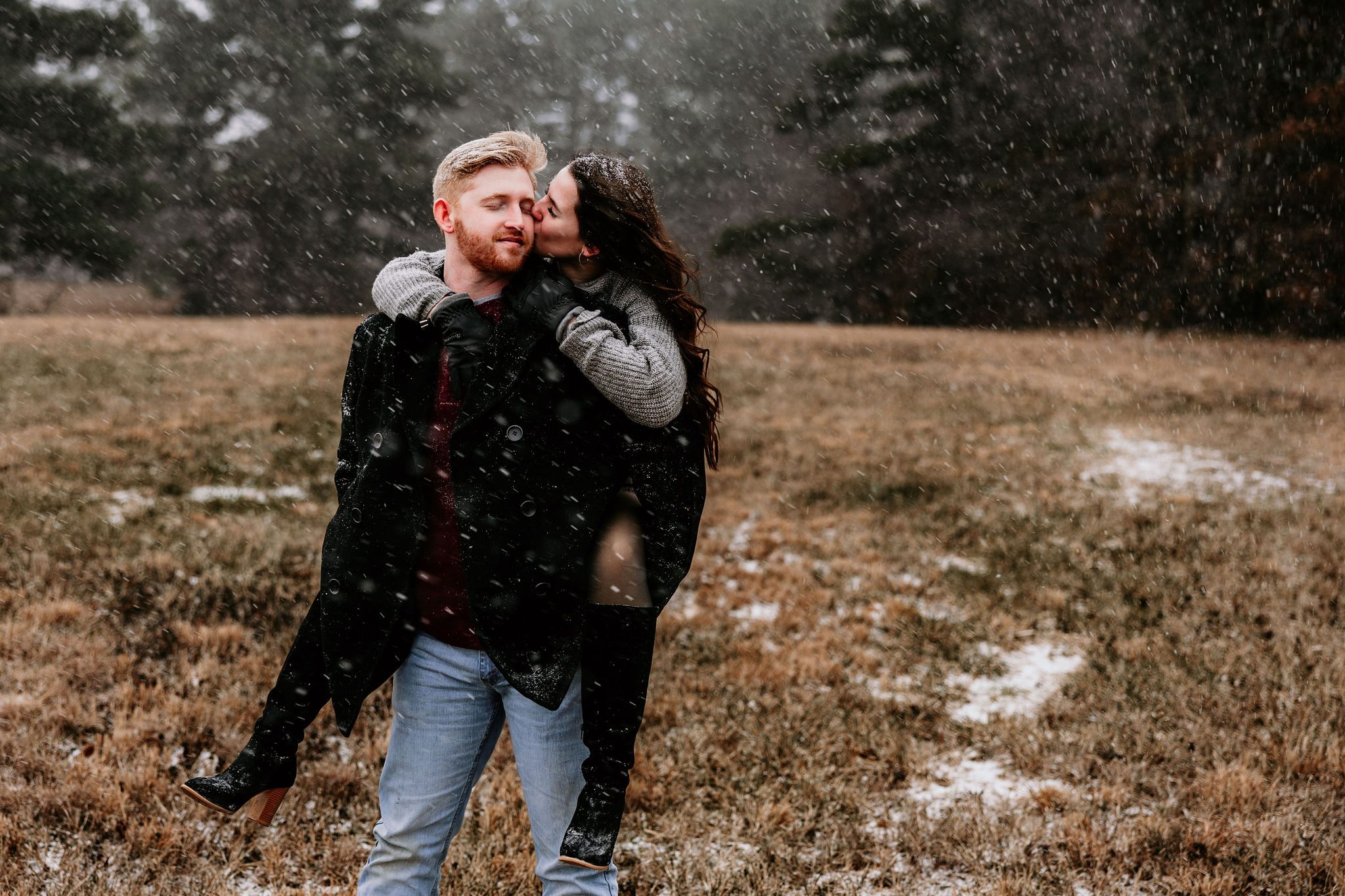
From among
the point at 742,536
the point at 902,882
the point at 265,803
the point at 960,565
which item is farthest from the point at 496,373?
the point at 742,536

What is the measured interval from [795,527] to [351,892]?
204 inches

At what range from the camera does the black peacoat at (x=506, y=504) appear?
5.98ft

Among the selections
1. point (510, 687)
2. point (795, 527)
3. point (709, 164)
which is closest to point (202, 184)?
point (709, 164)

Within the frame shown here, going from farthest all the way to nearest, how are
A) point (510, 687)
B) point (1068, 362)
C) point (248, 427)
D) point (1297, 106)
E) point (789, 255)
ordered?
1. point (789, 255)
2. point (1297, 106)
3. point (1068, 362)
4. point (248, 427)
5. point (510, 687)

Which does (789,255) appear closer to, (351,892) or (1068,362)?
(1068,362)

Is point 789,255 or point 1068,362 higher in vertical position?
point 789,255

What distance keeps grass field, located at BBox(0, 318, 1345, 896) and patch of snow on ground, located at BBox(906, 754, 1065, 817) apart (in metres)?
0.02

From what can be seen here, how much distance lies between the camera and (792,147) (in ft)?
105

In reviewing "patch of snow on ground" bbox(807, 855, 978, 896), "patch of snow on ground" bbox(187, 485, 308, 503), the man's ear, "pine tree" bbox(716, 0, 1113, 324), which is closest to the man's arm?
the man's ear

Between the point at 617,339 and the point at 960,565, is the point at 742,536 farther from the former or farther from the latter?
the point at 617,339

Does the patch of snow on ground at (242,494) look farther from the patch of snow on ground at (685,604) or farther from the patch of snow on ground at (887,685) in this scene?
the patch of snow on ground at (887,685)

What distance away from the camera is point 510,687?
73.7 inches

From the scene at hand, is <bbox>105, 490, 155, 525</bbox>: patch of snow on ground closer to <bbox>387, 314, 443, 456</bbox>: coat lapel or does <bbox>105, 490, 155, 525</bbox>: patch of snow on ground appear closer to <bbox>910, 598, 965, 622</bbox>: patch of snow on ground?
<bbox>387, 314, 443, 456</bbox>: coat lapel

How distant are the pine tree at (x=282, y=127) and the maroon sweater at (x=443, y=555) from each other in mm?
28031
